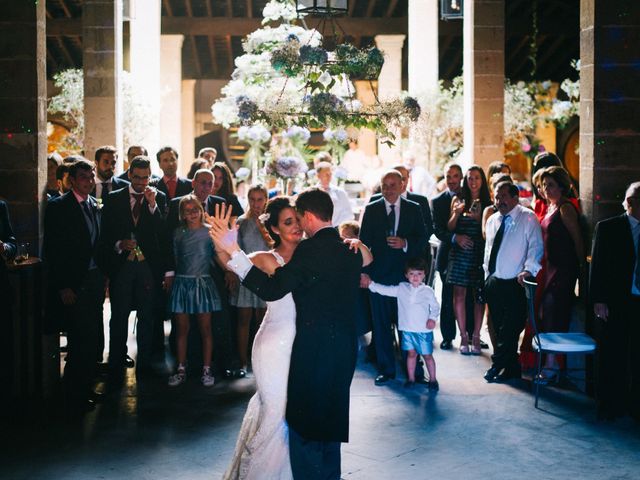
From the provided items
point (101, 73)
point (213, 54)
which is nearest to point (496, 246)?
point (101, 73)

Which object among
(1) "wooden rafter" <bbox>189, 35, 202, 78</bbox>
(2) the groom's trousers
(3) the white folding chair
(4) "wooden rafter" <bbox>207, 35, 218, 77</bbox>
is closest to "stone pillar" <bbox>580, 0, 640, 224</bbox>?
(3) the white folding chair

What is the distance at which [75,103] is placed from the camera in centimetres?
Answer: 1419

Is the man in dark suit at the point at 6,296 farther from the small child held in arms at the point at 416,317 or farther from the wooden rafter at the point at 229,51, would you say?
the wooden rafter at the point at 229,51

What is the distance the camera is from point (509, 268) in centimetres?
648

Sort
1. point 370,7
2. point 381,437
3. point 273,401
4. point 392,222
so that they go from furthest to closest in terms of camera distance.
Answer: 1. point 370,7
2. point 392,222
3. point 381,437
4. point 273,401

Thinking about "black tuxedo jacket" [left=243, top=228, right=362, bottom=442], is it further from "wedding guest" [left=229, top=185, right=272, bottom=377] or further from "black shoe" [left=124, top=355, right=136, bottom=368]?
"black shoe" [left=124, top=355, right=136, bottom=368]

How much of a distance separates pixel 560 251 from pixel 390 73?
11311 millimetres

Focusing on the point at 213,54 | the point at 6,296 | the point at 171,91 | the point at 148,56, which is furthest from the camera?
the point at 213,54

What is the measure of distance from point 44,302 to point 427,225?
2.86m

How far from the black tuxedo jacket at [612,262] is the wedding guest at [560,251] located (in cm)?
81

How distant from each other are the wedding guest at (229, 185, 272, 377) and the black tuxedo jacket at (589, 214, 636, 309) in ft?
7.08

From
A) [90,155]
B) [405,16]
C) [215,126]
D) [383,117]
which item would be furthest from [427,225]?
[215,126]

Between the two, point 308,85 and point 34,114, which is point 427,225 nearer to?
point 308,85

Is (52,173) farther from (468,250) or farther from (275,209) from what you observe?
(275,209)
